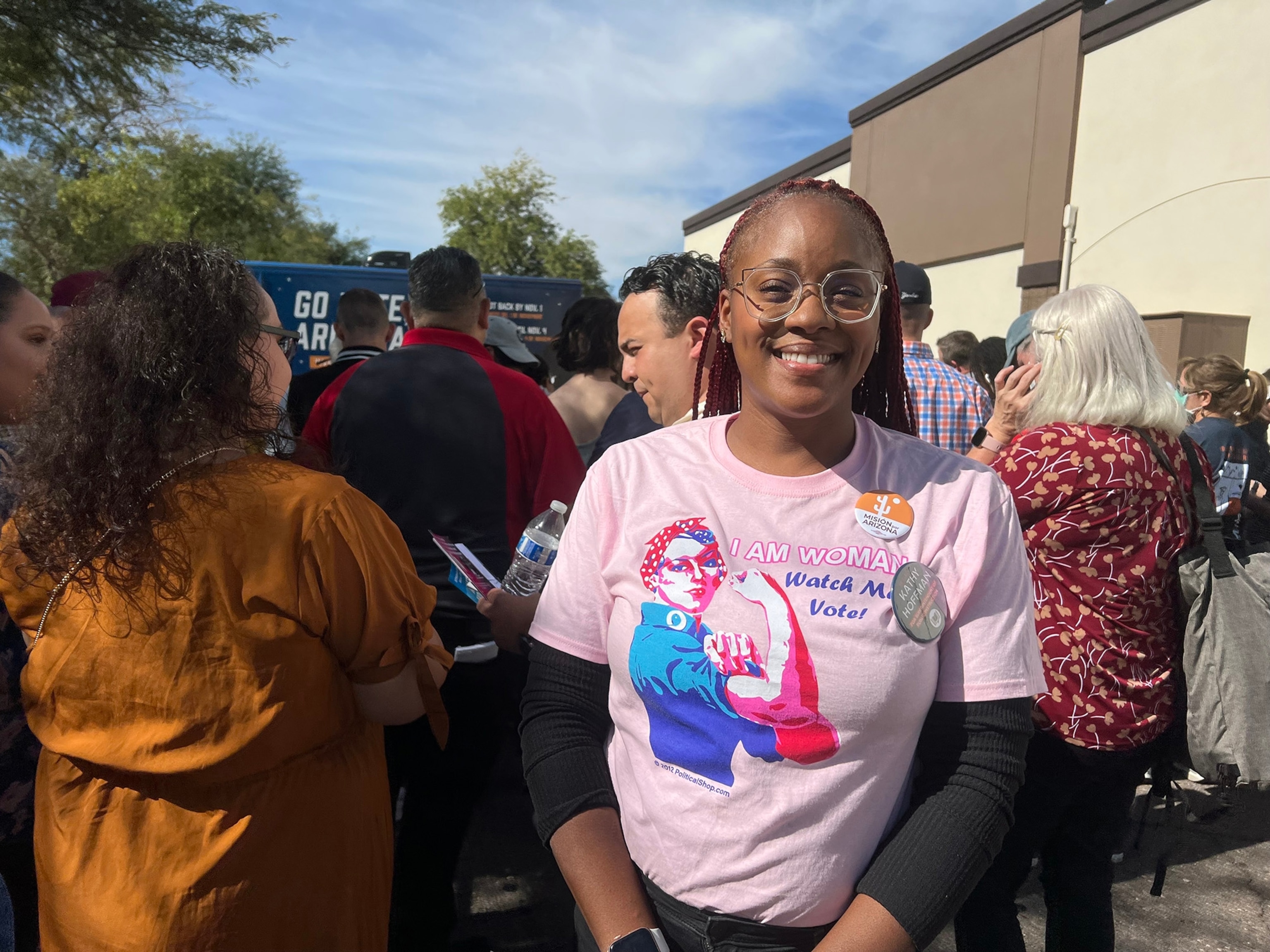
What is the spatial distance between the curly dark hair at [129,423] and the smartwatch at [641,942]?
3.18ft

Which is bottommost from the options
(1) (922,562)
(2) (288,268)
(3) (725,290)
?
(1) (922,562)

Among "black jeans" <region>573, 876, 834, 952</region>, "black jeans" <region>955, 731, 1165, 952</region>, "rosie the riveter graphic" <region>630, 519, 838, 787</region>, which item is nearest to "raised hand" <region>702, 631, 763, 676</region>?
"rosie the riveter graphic" <region>630, 519, 838, 787</region>

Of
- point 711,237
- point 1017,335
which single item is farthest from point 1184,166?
point 711,237

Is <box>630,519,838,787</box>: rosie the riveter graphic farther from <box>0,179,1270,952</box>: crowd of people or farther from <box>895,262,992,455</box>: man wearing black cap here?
<box>895,262,992,455</box>: man wearing black cap

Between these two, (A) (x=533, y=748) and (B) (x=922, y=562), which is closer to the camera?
(B) (x=922, y=562)

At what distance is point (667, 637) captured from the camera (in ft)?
4.28

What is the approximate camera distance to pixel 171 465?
157cm

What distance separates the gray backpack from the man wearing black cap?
1641 mm

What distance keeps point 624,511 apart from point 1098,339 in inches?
60.8

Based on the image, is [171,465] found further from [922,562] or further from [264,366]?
[922,562]

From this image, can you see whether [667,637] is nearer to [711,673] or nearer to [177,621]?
[711,673]

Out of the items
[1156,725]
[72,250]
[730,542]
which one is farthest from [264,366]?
[72,250]

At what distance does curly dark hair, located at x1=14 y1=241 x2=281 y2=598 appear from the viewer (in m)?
1.52

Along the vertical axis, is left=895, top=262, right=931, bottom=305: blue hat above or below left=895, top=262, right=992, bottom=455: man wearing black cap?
above
